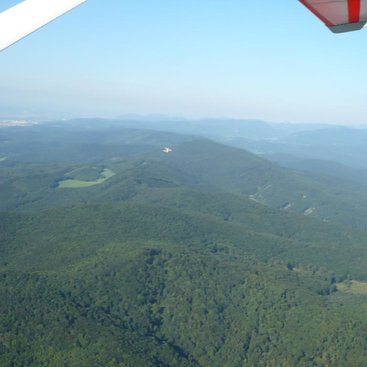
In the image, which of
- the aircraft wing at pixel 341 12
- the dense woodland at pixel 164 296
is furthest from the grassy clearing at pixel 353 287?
the aircraft wing at pixel 341 12

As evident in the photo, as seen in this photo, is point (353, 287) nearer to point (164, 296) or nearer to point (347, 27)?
point (164, 296)

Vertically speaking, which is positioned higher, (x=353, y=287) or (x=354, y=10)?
(x=354, y=10)

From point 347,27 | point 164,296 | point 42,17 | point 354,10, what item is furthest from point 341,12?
point 164,296

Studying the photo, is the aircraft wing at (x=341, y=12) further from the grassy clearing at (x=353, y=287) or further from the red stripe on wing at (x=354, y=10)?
the grassy clearing at (x=353, y=287)

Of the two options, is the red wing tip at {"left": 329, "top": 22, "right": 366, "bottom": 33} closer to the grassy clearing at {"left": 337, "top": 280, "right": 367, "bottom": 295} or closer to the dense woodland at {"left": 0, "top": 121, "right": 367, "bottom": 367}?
the dense woodland at {"left": 0, "top": 121, "right": 367, "bottom": 367}

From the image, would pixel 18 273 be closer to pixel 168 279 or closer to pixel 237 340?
pixel 168 279

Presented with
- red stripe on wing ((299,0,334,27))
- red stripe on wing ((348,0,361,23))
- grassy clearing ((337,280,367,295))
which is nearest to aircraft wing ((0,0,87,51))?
red stripe on wing ((299,0,334,27))

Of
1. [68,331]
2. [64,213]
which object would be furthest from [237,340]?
[64,213]

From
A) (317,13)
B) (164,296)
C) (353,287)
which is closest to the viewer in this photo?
(317,13)
